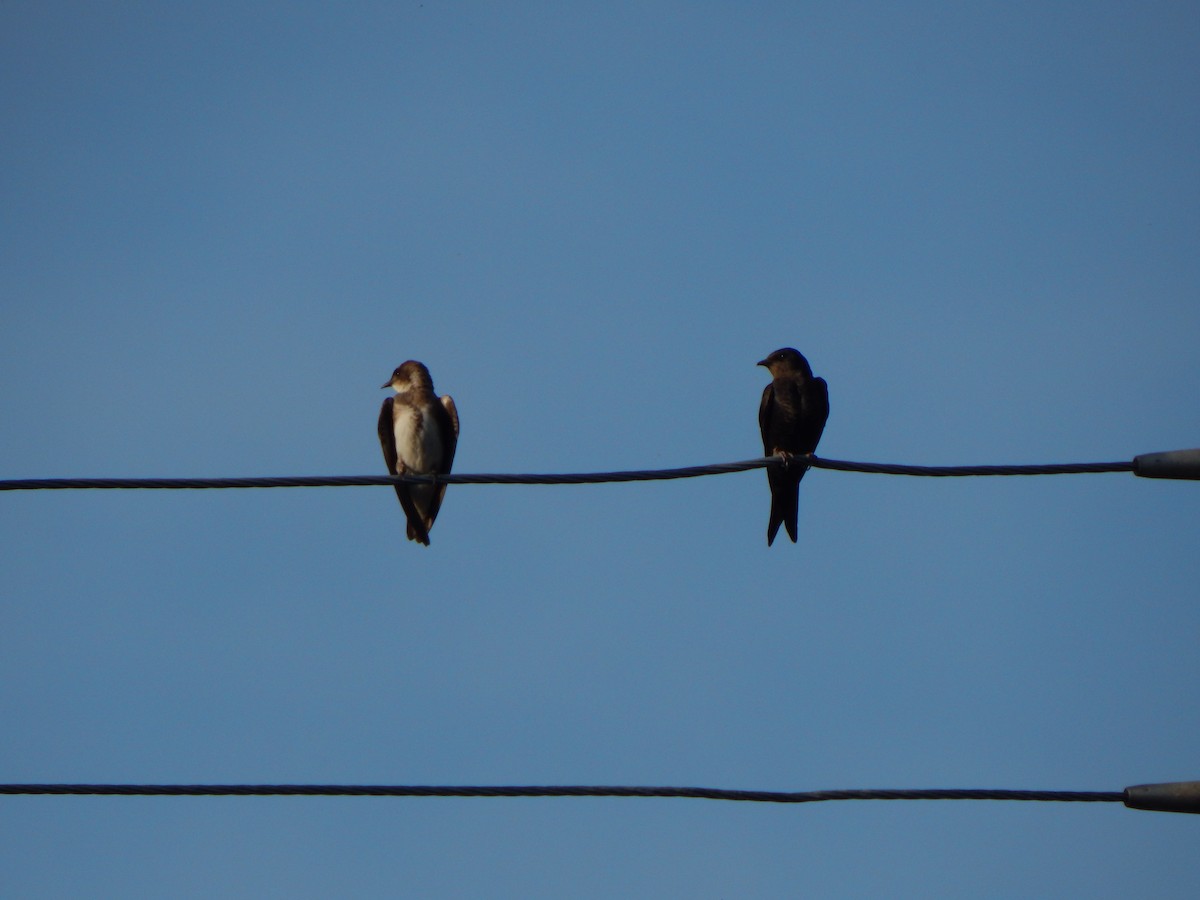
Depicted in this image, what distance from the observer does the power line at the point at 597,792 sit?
5156 mm

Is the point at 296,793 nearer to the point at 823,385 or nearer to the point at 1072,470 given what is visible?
the point at 1072,470

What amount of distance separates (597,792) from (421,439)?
16.8ft

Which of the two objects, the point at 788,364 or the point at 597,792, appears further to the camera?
the point at 788,364

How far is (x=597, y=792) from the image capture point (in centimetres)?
516

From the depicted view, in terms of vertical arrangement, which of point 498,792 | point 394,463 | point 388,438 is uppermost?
point 388,438

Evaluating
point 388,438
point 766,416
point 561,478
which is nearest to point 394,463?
point 388,438

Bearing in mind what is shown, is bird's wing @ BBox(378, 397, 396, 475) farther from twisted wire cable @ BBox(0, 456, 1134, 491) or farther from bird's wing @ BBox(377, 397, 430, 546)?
twisted wire cable @ BBox(0, 456, 1134, 491)

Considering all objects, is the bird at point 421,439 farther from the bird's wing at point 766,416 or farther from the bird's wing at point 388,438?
the bird's wing at point 766,416

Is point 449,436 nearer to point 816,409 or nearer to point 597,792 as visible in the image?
point 816,409

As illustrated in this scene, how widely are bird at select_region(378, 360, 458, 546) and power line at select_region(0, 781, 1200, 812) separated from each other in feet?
15.3

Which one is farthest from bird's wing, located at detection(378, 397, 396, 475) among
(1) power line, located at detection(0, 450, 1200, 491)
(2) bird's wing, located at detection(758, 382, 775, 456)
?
(1) power line, located at detection(0, 450, 1200, 491)

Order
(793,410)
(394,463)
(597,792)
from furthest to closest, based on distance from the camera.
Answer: (394,463) < (793,410) < (597,792)

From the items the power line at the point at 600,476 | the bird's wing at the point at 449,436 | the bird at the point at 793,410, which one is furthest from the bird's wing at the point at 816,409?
the power line at the point at 600,476

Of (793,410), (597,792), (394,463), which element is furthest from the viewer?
(394,463)
